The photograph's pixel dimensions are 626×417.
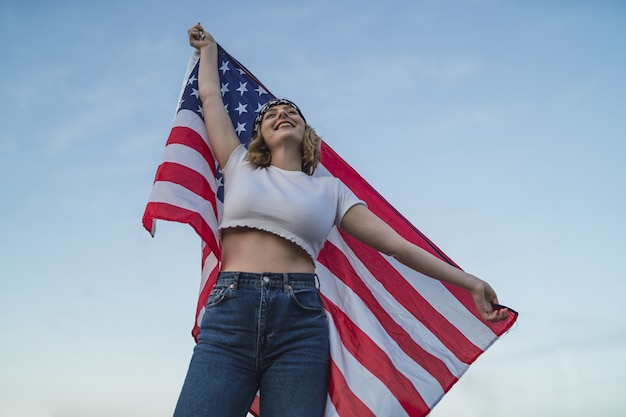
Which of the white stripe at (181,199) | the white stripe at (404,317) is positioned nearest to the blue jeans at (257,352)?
the white stripe at (181,199)

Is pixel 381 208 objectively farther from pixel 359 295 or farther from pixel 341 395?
pixel 341 395

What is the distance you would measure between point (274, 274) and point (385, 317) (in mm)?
1594

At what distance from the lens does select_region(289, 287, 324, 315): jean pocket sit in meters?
3.25

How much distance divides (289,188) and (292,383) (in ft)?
3.82

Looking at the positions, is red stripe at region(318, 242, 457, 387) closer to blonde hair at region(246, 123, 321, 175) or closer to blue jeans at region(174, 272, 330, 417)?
blonde hair at region(246, 123, 321, 175)

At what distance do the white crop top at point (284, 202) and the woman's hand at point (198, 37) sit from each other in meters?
1.29

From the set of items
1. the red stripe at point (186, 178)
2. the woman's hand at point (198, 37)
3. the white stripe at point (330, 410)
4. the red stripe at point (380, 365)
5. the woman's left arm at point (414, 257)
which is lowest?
the white stripe at point (330, 410)

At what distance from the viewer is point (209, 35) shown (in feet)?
15.6

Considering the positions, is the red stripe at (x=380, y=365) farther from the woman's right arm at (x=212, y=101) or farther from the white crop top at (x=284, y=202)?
the woman's right arm at (x=212, y=101)

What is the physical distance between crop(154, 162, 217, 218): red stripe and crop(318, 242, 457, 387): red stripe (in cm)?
110

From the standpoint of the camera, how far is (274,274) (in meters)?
3.28

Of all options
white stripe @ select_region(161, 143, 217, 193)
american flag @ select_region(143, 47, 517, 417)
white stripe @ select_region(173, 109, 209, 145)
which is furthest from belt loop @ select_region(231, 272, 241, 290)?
white stripe @ select_region(173, 109, 209, 145)

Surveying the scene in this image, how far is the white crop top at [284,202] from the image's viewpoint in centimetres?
345

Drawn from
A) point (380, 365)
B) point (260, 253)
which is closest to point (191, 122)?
point (260, 253)
